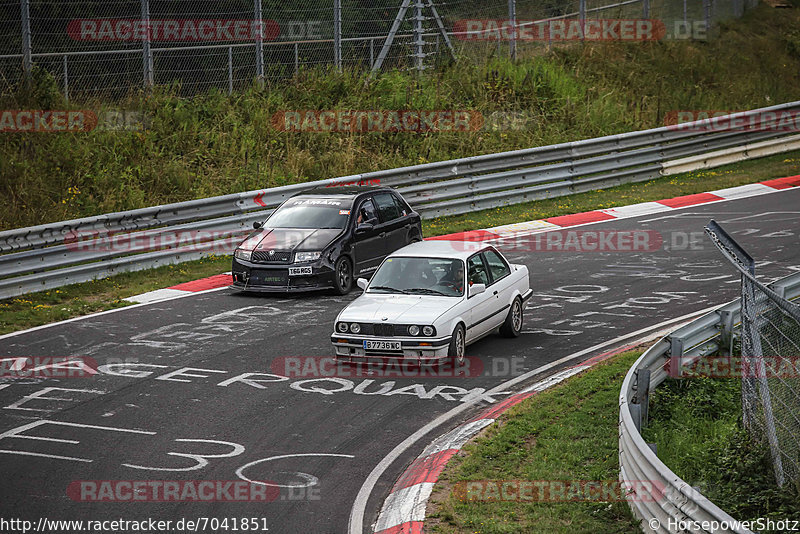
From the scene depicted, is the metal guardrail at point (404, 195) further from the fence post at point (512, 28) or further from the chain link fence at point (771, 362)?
the chain link fence at point (771, 362)

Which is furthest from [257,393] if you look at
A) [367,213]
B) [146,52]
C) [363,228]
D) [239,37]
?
[239,37]

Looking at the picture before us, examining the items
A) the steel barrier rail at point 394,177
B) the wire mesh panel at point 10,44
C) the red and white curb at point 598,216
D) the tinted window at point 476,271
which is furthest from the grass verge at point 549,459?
the wire mesh panel at point 10,44

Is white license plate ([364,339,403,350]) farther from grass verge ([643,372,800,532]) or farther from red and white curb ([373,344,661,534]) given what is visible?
grass verge ([643,372,800,532])

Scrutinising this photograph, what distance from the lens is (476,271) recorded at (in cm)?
1327

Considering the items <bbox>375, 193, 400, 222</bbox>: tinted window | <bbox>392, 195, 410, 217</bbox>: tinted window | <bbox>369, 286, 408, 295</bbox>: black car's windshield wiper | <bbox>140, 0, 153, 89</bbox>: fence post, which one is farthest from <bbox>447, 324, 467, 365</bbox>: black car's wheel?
<bbox>140, 0, 153, 89</bbox>: fence post

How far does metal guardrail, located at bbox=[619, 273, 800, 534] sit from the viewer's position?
6.29m

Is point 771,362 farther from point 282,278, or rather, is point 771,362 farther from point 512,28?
point 512,28

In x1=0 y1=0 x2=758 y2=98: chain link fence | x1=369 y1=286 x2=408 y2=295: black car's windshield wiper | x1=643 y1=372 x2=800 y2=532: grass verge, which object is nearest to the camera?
x1=643 y1=372 x2=800 y2=532: grass verge

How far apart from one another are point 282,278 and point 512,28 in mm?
14915

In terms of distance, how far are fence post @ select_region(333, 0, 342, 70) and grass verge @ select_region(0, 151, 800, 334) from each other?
19.7 ft

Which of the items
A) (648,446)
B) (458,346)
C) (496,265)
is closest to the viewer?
(648,446)

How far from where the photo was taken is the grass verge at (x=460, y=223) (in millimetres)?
15320

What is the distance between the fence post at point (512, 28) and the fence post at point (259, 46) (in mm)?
7502

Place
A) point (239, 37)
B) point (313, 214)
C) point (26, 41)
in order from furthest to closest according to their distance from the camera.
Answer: point (239, 37) → point (26, 41) → point (313, 214)
